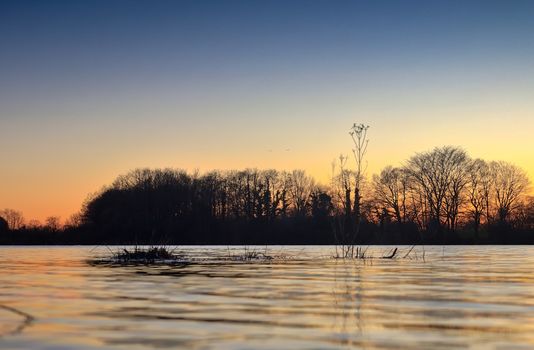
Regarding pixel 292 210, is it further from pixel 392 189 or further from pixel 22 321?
pixel 22 321

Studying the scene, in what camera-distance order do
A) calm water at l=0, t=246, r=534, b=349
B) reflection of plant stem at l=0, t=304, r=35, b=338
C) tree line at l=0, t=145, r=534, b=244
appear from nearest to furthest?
calm water at l=0, t=246, r=534, b=349
reflection of plant stem at l=0, t=304, r=35, b=338
tree line at l=0, t=145, r=534, b=244

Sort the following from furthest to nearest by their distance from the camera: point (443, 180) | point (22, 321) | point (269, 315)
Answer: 1. point (443, 180)
2. point (269, 315)
3. point (22, 321)

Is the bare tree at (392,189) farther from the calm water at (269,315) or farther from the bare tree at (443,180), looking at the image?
the calm water at (269,315)

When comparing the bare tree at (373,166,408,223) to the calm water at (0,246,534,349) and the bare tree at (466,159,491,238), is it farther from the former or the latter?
the calm water at (0,246,534,349)

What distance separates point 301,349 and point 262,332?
4.07 feet

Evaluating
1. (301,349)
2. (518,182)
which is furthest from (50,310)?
(518,182)

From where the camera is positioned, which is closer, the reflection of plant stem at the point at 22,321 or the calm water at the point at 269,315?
the calm water at the point at 269,315

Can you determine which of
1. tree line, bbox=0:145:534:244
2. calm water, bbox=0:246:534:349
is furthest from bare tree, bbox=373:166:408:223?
calm water, bbox=0:246:534:349

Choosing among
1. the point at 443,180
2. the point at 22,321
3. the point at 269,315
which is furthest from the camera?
the point at 443,180

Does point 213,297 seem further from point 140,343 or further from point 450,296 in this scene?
point 140,343

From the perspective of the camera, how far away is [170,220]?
10419 centimetres

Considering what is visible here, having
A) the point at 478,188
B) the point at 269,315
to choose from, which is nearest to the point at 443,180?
the point at 478,188

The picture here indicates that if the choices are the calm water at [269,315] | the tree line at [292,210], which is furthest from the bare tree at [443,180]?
the calm water at [269,315]

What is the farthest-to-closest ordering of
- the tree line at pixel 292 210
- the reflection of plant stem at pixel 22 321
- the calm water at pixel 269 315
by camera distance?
the tree line at pixel 292 210
the reflection of plant stem at pixel 22 321
the calm water at pixel 269 315
